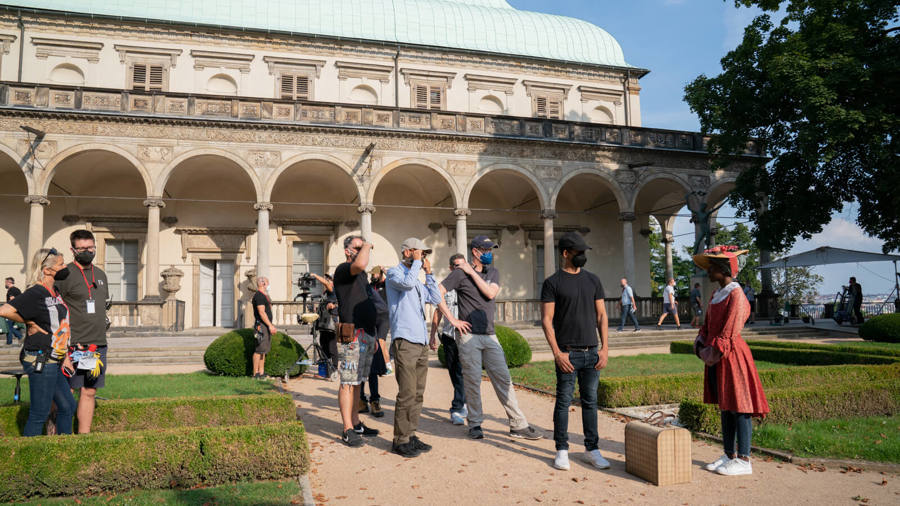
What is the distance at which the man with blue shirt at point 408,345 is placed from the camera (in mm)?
5383

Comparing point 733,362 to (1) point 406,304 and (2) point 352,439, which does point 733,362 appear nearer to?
(1) point 406,304

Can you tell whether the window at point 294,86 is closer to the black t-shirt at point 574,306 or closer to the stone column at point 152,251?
the stone column at point 152,251

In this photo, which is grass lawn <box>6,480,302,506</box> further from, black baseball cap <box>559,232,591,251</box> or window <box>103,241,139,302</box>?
window <box>103,241,139,302</box>

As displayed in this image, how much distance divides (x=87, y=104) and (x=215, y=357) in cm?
1276

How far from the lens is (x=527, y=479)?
466 cm

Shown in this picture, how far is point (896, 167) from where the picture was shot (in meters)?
15.3

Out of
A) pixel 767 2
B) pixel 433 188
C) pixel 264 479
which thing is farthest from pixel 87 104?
pixel 767 2

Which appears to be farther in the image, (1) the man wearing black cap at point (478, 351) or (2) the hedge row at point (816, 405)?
(2) the hedge row at point (816, 405)

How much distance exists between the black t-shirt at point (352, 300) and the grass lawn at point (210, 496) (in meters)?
1.75

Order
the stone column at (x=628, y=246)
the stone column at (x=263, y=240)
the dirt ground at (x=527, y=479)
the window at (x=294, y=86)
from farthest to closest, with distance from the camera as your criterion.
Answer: the window at (x=294, y=86) < the stone column at (x=628, y=246) < the stone column at (x=263, y=240) < the dirt ground at (x=527, y=479)

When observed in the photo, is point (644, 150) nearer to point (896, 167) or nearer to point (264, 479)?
point (896, 167)

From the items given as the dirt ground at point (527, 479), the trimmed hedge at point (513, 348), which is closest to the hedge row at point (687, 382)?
the dirt ground at point (527, 479)

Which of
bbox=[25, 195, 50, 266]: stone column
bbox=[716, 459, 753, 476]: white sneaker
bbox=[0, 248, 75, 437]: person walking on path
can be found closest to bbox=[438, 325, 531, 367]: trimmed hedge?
bbox=[716, 459, 753, 476]: white sneaker

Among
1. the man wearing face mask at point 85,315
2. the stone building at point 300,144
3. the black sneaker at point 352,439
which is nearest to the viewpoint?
the man wearing face mask at point 85,315
